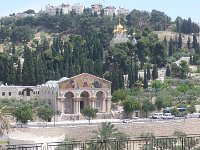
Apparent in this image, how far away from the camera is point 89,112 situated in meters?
42.0

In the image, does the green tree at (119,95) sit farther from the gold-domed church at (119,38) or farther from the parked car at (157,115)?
the gold-domed church at (119,38)

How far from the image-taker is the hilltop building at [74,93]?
45.0 m

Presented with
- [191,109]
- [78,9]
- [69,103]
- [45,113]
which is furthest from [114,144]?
[78,9]

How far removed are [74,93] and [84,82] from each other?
1120 mm

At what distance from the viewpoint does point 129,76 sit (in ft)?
169

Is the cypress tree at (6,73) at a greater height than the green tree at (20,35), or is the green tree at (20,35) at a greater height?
the green tree at (20,35)

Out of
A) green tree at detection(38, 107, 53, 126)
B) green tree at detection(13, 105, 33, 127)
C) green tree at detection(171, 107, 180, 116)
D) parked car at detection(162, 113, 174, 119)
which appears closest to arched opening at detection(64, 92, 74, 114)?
green tree at detection(38, 107, 53, 126)

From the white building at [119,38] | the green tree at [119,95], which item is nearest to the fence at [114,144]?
the green tree at [119,95]

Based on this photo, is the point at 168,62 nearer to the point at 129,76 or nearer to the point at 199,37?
the point at 129,76

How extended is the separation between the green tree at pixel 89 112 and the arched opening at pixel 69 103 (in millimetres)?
2778

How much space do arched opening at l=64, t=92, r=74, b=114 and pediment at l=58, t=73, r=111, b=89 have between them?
78 centimetres

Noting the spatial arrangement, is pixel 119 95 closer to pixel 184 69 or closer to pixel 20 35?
pixel 184 69

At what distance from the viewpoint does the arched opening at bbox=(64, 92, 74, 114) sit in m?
45.6

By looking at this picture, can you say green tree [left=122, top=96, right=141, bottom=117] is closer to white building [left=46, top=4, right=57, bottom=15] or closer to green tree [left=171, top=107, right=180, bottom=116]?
green tree [left=171, top=107, right=180, bottom=116]
